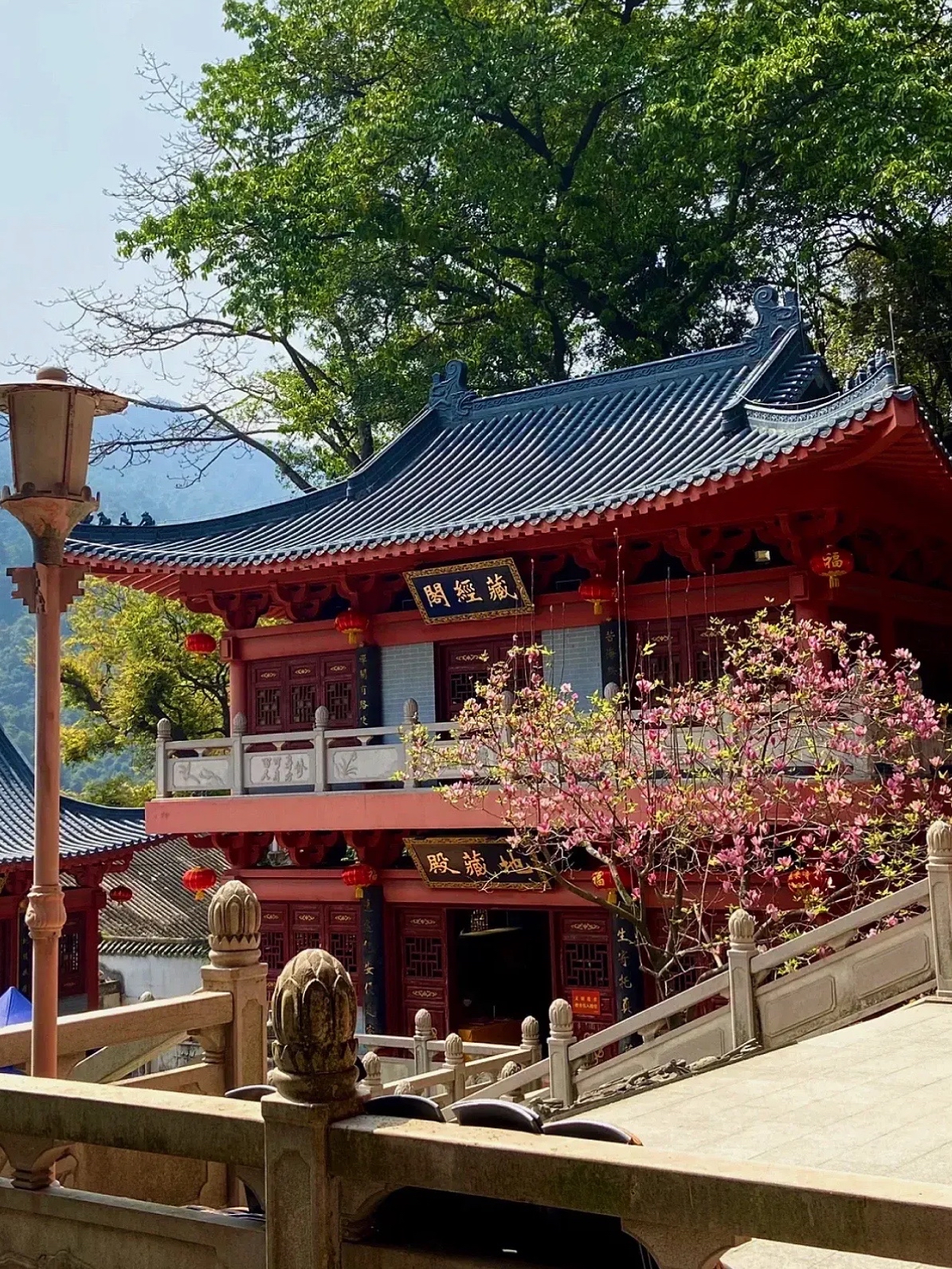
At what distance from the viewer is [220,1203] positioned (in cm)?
566

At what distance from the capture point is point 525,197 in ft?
84.3

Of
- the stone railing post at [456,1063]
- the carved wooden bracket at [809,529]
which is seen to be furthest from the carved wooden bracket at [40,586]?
the carved wooden bracket at [809,529]

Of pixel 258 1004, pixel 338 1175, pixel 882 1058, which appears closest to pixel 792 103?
pixel 882 1058

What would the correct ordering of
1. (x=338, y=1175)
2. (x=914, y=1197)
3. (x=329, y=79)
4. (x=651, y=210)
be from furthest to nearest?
(x=329, y=79)
(x=651, y=210)
(x=338, y=1175)
(x=914, y=1197)

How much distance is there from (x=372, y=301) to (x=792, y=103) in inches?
329

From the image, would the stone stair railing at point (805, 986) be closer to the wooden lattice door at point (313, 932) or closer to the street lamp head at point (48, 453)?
the street lamp head at point (48, 453)

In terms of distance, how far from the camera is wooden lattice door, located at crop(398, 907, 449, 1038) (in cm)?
1570

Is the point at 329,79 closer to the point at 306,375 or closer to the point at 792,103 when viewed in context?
the point at 306,375

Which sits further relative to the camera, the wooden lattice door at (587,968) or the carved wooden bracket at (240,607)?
the carved wooden bracket at (240,607)

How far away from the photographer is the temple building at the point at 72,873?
20969 mm

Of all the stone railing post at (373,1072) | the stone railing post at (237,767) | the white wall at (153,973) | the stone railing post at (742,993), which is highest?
the stone railing post at (237,767)

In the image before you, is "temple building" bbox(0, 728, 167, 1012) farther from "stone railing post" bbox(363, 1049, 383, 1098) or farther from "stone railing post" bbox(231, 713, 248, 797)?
"stone railing post" bbox(363, 1049, 383, 1098)

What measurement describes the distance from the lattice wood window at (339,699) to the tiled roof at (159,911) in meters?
12.1

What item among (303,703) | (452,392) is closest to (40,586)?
(303,703)
